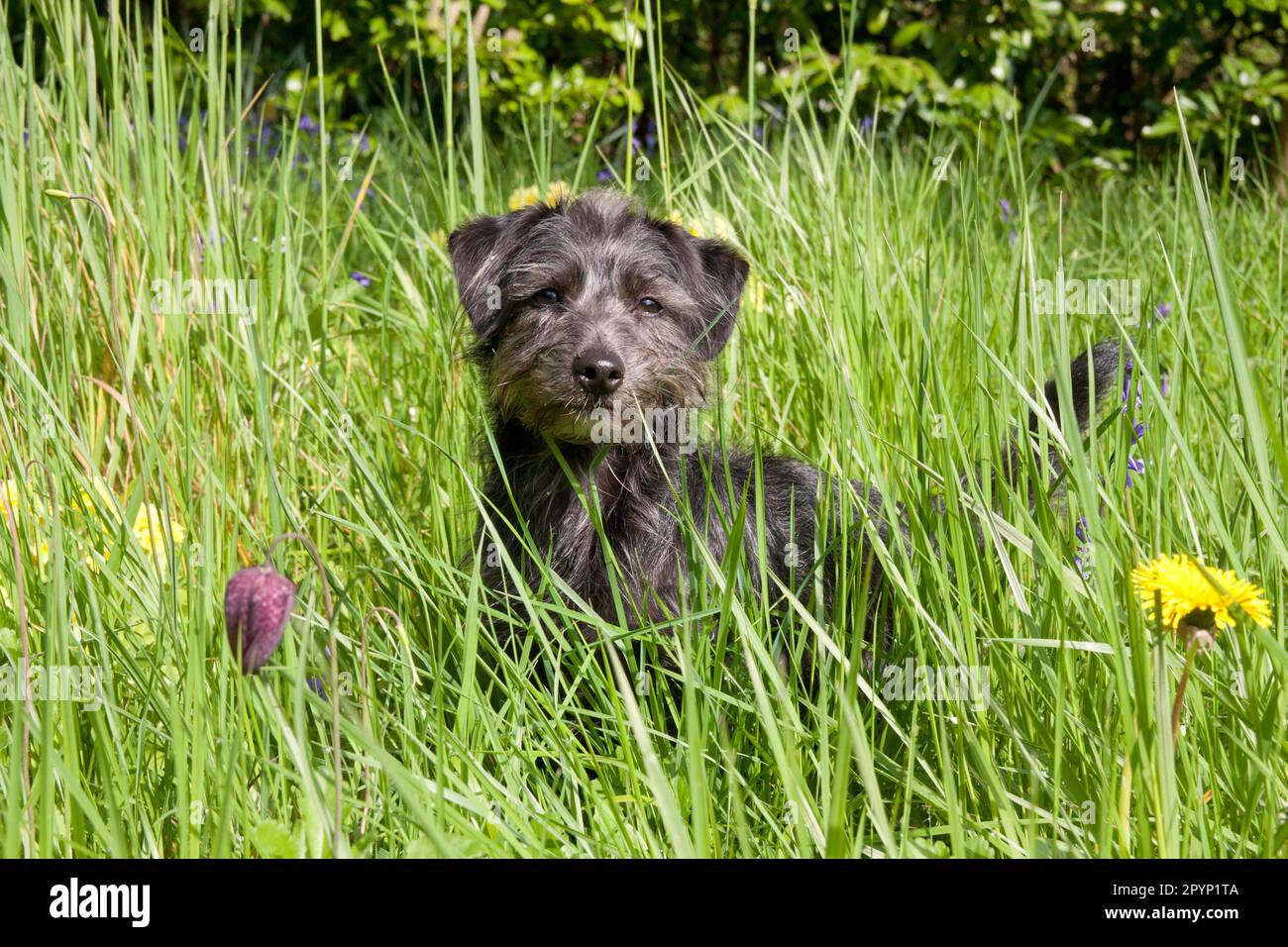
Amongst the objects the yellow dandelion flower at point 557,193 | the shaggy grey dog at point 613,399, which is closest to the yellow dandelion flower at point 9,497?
the shaggy grey dog at point 613,399

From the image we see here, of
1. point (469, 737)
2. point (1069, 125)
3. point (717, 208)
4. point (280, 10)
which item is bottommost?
point (469, 737)

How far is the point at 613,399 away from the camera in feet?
8.36

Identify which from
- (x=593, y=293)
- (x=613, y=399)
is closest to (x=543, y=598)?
(x=613, y=399)

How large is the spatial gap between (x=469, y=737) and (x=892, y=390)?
4.30 ft

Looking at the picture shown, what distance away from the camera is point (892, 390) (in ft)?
9.04

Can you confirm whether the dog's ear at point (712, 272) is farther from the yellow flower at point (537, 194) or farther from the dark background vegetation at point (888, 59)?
the dark background vegetation at point (888, 59)

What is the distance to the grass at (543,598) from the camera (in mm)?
1524

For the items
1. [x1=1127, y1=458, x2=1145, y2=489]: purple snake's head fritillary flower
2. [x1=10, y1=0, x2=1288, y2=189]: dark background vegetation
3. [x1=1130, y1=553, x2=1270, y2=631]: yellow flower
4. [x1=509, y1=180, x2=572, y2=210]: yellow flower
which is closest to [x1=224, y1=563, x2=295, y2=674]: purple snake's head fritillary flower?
[x1=1130, y1=553, x2=1270, y2=631]: yellow flower

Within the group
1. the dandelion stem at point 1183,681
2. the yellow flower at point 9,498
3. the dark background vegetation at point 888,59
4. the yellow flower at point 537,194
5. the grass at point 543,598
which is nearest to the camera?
the dandelion stem at point 1183,681

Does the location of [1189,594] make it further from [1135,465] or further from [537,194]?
[537,194]

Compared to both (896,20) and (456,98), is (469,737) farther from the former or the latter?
(896,20)

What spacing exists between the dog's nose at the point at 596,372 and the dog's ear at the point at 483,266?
1.38 ft

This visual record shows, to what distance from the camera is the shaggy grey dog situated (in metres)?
2.56

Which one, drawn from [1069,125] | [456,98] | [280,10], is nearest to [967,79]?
[1069,125]
